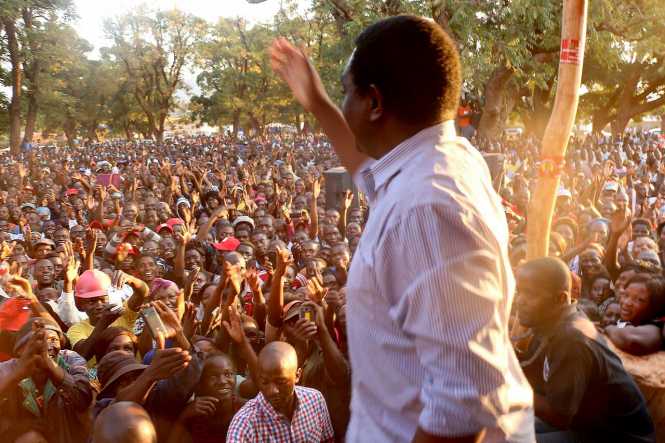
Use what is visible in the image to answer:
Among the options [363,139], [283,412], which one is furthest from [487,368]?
[283,412]

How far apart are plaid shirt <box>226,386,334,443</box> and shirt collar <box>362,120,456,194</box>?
1.97 metres

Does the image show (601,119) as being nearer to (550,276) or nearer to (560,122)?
(560,122)

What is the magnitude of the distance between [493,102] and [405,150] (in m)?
19.4

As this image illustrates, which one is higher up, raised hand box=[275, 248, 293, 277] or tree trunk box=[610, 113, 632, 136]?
tree trunk box=[610, 113, 632, 136]

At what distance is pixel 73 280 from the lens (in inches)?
201

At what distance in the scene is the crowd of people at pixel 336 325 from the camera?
1.00 m

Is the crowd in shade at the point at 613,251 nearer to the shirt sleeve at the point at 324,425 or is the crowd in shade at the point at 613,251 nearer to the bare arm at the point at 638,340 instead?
the bare arm at the point at 638,340

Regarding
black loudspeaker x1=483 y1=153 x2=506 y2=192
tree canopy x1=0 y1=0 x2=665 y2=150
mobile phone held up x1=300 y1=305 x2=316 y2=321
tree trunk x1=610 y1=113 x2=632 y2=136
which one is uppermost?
tree canopy x1=0 y1=0 x2=665 y2=150

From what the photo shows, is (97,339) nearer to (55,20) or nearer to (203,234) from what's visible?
(203,234)

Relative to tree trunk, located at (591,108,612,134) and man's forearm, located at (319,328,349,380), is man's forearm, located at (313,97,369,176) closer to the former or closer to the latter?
man's forearm, located at (319,328,349,380)

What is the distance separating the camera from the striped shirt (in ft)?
3.17

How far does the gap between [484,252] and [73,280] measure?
15.8 feet

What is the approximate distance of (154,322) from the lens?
286cm

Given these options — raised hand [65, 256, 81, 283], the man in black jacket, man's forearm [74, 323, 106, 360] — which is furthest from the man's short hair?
raised hand [65, 256, 81, 283]
